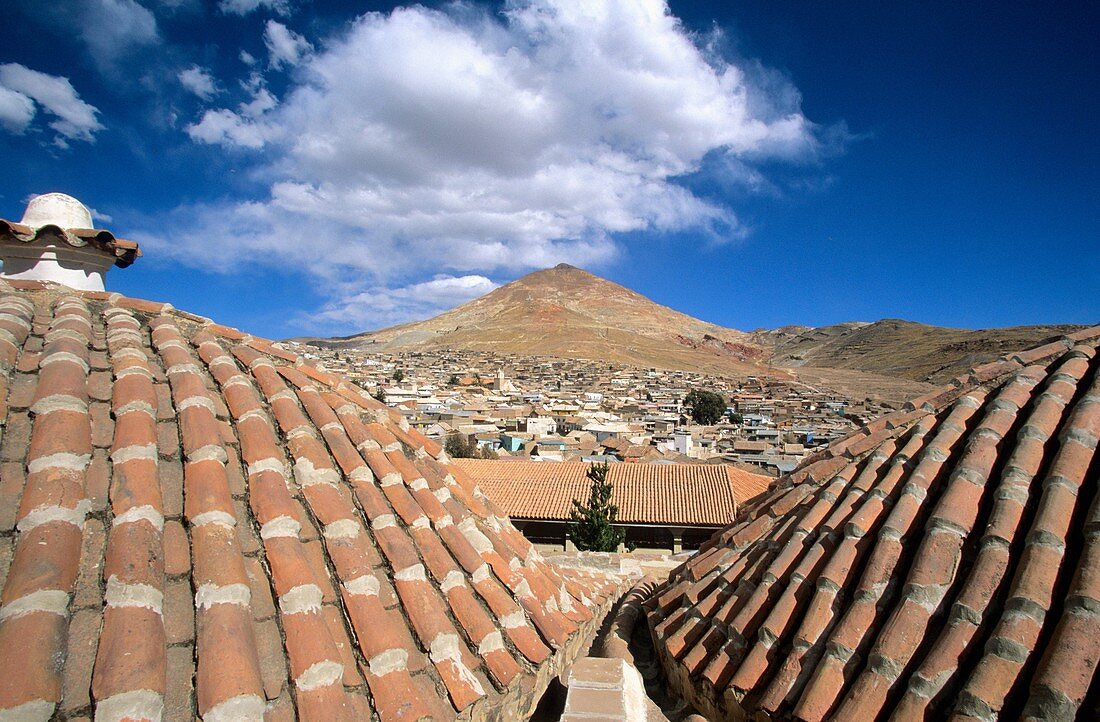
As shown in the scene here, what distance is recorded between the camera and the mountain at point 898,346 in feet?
279

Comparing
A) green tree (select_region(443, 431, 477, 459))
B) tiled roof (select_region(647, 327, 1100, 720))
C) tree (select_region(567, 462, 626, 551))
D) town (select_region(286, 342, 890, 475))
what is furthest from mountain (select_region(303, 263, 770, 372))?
tiled roof (select_region(647, 327, 1100, 720))

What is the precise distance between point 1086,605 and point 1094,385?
62.1 inches

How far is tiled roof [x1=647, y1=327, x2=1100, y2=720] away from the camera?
2.24m

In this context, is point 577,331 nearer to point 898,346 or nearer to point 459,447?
point 898,346

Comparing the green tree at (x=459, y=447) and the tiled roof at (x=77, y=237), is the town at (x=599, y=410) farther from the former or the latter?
the tiled roof at (x=77, y=237)

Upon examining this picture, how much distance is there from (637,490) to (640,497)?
50 cm

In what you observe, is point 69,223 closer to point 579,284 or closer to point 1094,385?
point 1094,385

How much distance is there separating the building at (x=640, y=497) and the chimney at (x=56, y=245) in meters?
15.5

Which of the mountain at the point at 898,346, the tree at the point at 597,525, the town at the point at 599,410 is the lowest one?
the tree at the point at 597,525

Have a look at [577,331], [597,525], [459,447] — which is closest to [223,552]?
[597,525]

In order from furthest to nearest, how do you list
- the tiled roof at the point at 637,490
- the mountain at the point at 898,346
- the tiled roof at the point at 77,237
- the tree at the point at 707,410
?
1. the mountain at the point at 898,346
2. the tree at the point at 707,410
3. the tiled roof at the point at 637,490
4. the tiled roof at the point at 77,237

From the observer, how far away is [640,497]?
1998cm

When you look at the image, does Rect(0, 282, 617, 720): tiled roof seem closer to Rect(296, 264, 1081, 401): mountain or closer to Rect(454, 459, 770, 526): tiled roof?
Rect(454, 459, 770, 526): tiled roof

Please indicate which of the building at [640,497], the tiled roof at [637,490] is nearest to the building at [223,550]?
the building at [640,497]
